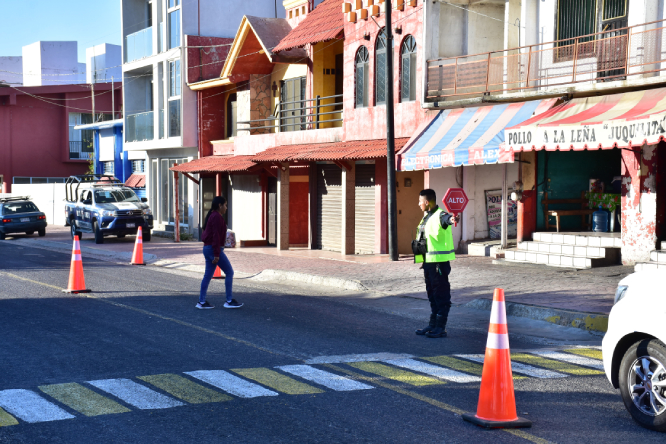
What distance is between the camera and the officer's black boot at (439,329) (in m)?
10.3

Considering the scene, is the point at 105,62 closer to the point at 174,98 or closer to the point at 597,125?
the point at 174,98

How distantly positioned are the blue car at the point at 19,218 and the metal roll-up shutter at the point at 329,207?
47.5 ft

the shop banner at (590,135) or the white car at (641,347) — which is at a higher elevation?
the shop banner at (590,135)

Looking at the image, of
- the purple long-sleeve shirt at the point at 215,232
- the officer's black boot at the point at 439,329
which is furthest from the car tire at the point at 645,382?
the purple long-sleeve shirt at the point at 215,232

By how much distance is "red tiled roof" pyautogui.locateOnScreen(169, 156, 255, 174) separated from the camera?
26.6 m

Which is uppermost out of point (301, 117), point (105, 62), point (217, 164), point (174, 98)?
point (105, 62)

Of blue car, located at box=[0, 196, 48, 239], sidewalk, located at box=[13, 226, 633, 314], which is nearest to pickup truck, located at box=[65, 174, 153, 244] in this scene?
blue car, located at box=[0, 196, 48, 239]

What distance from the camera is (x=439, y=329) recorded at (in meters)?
10.4

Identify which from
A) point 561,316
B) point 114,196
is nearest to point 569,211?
point 561,316

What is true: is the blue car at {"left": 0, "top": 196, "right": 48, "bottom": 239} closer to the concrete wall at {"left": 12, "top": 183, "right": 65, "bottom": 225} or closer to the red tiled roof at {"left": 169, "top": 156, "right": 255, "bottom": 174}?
the red tiled roof at {"left": 169, "top": 156, "right": 255, "bottom": 174}

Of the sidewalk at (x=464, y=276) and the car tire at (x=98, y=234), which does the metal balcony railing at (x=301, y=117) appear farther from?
the car tire at (x=98, y=234)

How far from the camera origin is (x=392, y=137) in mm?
19359

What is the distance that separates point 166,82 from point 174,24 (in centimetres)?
249

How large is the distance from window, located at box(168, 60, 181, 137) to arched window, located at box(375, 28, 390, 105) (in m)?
13.3
